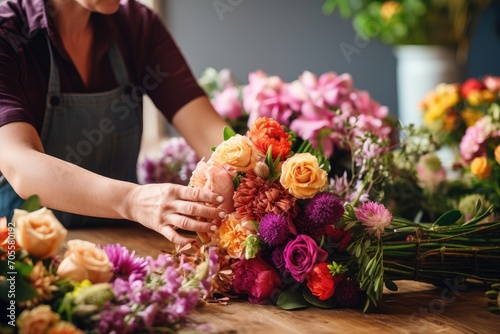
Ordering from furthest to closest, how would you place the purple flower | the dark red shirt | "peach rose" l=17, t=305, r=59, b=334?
the dark red shirt < the purple flower < "peach rose" l=17, t=305, r=59, b=334

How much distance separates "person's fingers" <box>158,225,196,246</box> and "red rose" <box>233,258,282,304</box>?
0.10 meters

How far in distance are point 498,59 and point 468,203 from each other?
2.79 m

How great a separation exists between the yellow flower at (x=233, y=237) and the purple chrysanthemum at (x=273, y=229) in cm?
3

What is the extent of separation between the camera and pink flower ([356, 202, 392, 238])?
1.43 m

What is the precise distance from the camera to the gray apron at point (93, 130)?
2070 mm

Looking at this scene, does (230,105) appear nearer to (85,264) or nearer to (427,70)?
(85,264)

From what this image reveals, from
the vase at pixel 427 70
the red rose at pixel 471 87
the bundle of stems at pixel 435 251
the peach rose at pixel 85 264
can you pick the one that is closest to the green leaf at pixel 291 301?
the bundle of stems at pixel 435 251

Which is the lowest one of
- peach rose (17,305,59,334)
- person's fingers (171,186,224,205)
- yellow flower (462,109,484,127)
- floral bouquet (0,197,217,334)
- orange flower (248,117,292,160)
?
peach rose (17,305,59,334)

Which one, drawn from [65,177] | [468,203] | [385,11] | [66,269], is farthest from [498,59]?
[66,269]

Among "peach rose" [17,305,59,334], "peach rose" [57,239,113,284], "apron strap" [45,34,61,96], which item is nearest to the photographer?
"peach rose" [17,305,59,334]

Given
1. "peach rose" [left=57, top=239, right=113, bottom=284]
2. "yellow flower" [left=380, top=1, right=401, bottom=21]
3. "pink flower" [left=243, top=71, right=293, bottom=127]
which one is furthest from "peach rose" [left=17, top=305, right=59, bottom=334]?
"yellow flower" [left=380, top=1, right=401, bottom=21]

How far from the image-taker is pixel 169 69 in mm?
2207

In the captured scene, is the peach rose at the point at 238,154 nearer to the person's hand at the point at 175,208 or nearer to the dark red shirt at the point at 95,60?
the person's hand at the point at 175,208

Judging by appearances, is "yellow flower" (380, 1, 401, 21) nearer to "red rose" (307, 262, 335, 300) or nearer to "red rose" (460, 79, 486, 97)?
"red rose" (460, 79, 486, 97)
